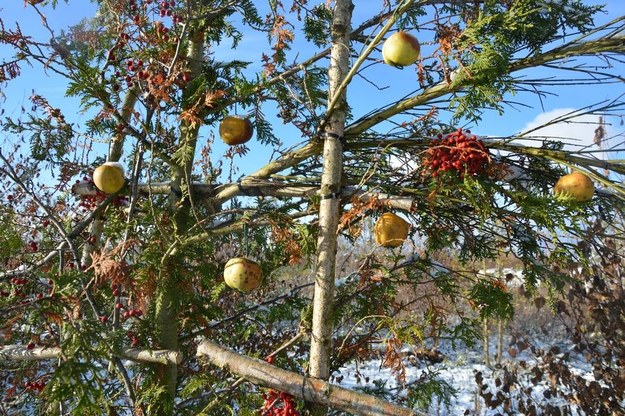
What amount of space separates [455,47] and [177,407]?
Result: 8.29 ft

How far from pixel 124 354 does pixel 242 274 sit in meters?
0.66

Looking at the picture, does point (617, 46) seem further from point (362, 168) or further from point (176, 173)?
point (176, 173)

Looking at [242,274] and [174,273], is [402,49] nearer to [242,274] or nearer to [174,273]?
[242,274]

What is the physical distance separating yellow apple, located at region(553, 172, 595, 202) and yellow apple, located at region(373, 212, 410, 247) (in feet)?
1.99

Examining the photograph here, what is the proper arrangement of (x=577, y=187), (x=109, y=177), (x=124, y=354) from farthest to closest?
(x=109, y=177)
(x=124, y=354)
(x=577, y=187)

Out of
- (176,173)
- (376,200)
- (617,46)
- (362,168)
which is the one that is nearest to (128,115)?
(176,173)

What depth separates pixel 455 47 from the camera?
1998 mm

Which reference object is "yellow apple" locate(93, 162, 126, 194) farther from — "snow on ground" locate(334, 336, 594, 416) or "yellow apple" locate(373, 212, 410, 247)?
"snow on ground" locate(334, 336, 594, 416)

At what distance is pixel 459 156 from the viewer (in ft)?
5.93

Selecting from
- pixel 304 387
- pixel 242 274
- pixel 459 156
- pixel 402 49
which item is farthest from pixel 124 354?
pixel 402 49

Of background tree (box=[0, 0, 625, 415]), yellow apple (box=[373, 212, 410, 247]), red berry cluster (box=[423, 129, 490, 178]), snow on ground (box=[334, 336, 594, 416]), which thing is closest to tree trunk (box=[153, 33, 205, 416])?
background tree (box=[0, 0, 625, 415])

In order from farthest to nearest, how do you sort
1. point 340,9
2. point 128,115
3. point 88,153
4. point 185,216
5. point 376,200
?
point 88,153 < point 128,115 < point 185,216 < point 340,9 < point 376,200

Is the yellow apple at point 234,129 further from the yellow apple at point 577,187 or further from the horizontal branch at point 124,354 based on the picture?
the yellow apple at point 577,187

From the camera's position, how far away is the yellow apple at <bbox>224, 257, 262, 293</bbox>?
224cm
